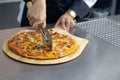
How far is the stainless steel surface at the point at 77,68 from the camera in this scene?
73 cm

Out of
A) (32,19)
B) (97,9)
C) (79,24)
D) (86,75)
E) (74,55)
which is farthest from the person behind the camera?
(97,9)

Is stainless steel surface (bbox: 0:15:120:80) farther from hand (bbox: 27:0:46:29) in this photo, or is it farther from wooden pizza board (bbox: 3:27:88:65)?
hand (bbox: 27:0:46:29)

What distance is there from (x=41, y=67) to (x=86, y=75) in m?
0.14

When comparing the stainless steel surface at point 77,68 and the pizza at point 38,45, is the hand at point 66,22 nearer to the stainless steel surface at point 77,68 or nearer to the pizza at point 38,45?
the pizza at point 38,45

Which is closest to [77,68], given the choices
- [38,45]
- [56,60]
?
[56,60]

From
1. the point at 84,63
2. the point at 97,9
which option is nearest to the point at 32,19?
the point at 84,63

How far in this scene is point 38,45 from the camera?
0.89 metres

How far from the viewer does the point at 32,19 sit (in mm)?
956

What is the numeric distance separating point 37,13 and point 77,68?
276 mm

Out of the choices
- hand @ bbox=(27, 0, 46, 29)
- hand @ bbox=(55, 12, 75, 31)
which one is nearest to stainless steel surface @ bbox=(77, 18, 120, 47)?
hand @ bbox=(55, 12, 75, 31)

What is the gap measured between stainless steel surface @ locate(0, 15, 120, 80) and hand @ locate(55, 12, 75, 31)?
19 cm

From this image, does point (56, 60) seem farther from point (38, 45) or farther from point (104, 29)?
point (104, 29)

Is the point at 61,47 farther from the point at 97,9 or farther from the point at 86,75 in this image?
the point at 97,9

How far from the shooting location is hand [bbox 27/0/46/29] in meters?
0.93
